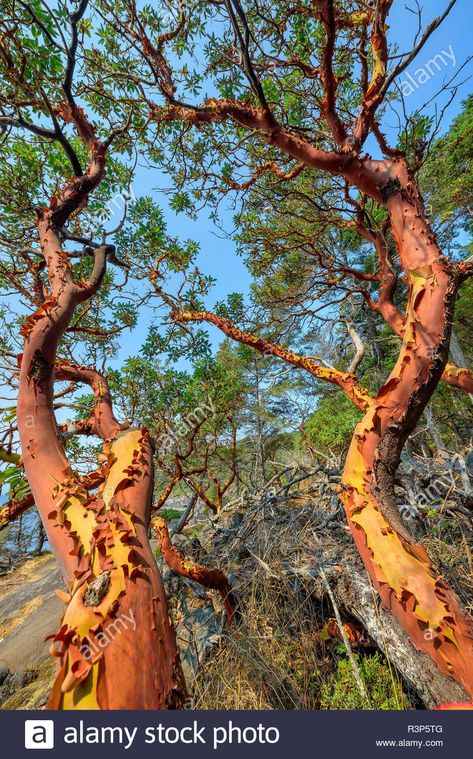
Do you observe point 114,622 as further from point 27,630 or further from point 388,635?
point 27,630

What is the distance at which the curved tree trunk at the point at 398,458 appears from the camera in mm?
1299

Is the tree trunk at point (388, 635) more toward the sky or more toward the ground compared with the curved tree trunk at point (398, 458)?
more toward the ground

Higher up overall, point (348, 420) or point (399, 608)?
point (348, 420)

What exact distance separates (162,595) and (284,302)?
593 centimetres

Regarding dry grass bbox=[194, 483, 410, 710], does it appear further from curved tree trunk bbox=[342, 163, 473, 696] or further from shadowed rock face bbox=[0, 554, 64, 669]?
shadowed rock face bbox=[0, 554, 64, 669]
